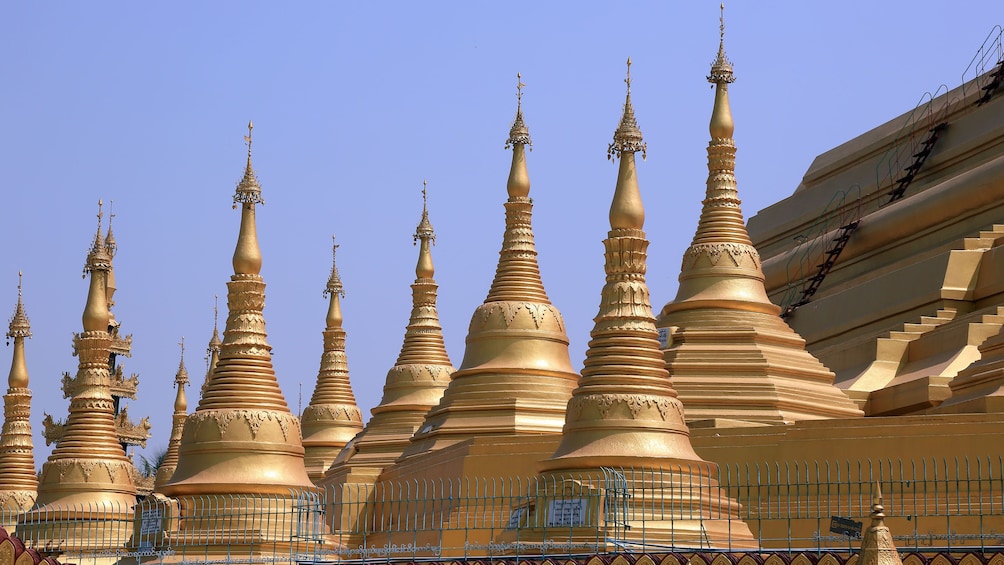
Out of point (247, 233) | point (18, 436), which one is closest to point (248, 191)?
point (247, 233)

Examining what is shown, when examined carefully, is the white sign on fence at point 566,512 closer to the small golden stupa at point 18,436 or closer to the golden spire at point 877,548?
the golden spire at point 877,548

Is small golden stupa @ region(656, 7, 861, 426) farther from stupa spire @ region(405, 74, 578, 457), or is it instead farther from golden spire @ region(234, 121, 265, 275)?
golden spire @ region(234, 121, 265, 275)

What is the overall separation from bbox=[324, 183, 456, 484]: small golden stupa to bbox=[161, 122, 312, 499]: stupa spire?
22.0 ft

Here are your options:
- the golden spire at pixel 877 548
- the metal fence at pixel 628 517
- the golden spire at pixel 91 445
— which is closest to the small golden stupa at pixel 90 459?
the golden spire at pixel 91 445

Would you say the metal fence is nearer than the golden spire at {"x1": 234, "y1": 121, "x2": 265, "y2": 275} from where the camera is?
Yes

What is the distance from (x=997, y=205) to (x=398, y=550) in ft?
46.5

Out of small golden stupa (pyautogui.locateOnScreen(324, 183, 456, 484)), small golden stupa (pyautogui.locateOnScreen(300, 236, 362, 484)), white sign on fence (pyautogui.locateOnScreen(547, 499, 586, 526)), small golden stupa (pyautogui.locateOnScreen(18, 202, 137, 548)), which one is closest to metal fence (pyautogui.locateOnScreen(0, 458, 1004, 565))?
white sign on fence (pyautogui.locateOnScreen(547, 499, 586, 526))

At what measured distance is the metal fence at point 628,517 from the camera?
2556cm

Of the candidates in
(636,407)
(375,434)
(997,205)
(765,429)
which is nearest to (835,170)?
(997,205)

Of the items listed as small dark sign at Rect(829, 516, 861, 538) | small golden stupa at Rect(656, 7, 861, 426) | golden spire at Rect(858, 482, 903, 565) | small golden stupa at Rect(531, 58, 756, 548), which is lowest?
golden spire at Rect(858, 482, 903, 565)

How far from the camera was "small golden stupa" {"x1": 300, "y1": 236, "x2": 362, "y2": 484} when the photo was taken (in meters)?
43.3

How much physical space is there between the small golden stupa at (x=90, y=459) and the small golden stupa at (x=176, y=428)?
362 cm

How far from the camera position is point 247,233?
3159cm

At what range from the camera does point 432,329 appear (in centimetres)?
4066
